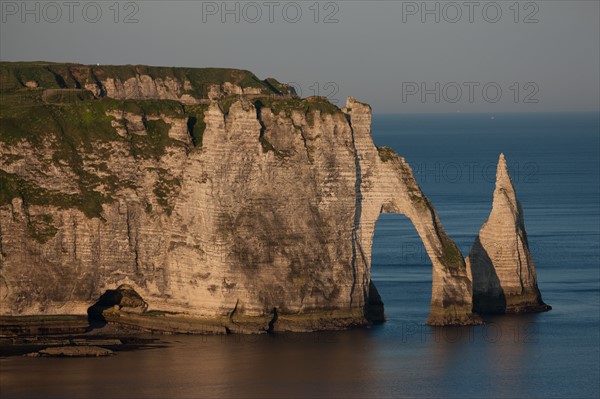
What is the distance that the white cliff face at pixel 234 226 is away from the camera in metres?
80.9

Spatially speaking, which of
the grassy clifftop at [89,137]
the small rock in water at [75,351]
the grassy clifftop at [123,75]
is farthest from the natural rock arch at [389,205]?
the grassy clifftop at [123,75]

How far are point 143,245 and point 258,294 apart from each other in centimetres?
629

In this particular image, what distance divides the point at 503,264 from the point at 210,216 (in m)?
15.4

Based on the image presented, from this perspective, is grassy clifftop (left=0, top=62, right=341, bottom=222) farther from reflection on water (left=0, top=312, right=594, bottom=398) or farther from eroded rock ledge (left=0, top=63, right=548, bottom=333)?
reflection on water (left=0, top=312, right=594, bottom=398)

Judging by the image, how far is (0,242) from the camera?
8069 centimetres

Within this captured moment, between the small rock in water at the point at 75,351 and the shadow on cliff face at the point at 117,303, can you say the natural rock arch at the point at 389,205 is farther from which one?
the small rock in water at the point at 75,351

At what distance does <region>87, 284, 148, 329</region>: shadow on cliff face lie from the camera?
3260 inches

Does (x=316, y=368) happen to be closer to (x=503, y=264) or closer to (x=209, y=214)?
(x=209, y=214)

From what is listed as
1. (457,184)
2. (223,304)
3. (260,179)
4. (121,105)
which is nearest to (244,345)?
(223,304)

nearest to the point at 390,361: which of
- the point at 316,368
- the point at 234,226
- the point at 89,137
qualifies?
the point at 316,368

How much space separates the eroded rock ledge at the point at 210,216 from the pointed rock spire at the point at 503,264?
110 inches

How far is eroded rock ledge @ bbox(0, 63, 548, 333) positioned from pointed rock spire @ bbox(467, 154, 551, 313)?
110 inches

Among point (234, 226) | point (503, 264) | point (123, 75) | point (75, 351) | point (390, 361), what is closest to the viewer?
point (390, 361)

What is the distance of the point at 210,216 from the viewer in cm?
8112
